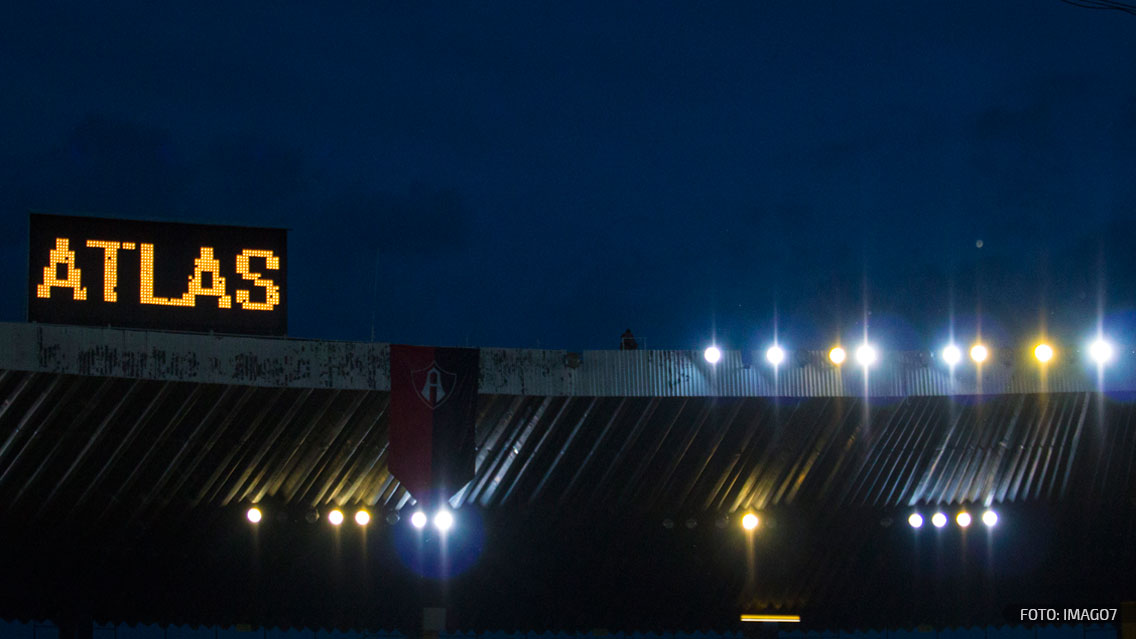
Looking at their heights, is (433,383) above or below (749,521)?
above

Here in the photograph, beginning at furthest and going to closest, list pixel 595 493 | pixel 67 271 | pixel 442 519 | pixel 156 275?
pixel 595 493, pixel 442 519, pixel 156 275, pixel 67 271

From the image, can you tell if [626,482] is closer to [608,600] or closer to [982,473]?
[608,600]

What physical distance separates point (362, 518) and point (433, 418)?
3.47 metres

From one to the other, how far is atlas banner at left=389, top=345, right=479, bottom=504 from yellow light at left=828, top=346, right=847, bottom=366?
4.71m

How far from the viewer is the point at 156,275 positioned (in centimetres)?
1494

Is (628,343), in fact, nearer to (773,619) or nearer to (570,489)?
(570,489)

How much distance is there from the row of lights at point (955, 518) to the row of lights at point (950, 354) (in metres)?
4.15

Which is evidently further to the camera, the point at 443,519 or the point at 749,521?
the point at 749,521

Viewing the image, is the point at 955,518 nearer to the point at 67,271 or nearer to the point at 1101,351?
the point at 1101,351

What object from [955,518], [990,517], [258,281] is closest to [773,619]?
[955,518]

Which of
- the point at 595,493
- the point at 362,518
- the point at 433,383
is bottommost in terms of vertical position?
the point at 362,518

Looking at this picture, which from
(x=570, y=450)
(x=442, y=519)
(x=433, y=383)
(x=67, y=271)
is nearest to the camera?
(x=67, y=271)

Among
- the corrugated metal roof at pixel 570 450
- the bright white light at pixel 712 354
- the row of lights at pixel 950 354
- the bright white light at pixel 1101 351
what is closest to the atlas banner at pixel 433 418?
the corrugated metal roof at pixel 570 450

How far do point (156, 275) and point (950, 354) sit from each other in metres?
10.2
